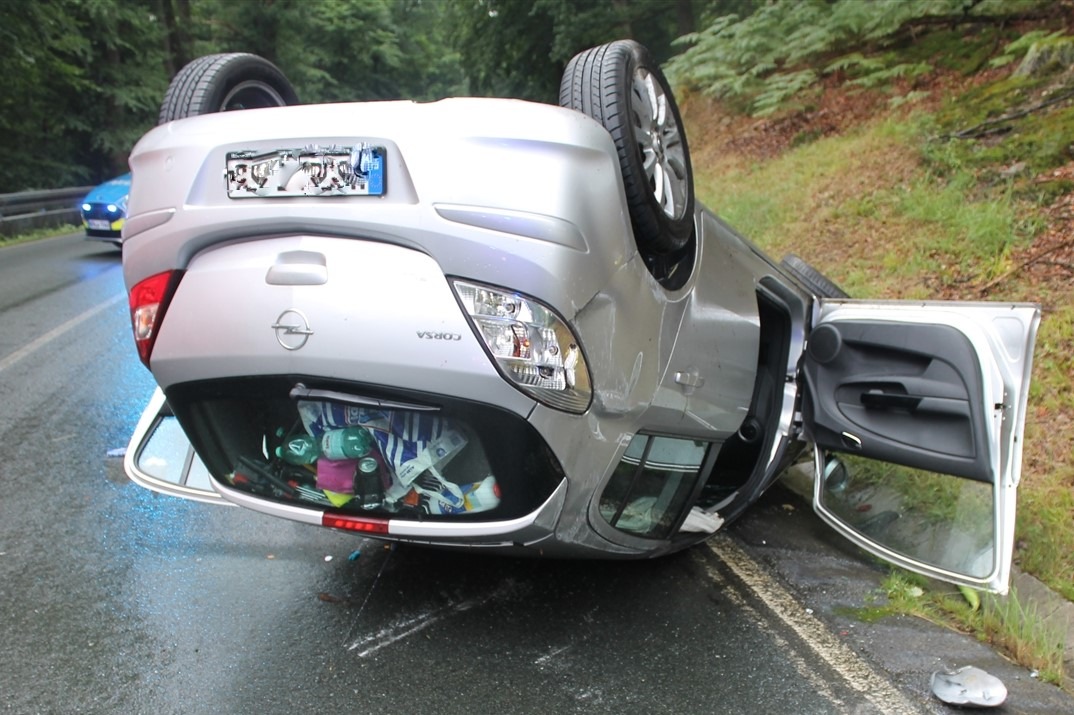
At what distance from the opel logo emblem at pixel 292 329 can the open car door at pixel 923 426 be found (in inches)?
94.8

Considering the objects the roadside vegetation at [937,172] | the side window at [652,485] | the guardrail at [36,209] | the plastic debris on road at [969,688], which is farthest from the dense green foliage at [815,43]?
the guardrail at [36,209]

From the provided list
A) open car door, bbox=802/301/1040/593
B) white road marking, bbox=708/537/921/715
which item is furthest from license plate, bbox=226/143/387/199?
open car door, bbox=802/301/1040/593

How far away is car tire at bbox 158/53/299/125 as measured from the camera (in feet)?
9.68

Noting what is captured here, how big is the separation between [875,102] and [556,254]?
9.82 m

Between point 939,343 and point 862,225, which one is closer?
point 939,343

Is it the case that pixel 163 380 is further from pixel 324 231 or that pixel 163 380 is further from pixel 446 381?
pixel 446 381

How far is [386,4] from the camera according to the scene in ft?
130

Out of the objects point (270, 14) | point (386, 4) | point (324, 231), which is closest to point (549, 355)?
point (324, 231)

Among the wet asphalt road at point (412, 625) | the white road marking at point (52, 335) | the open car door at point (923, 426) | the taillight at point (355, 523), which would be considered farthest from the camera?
the white road marking at point (52, 335)

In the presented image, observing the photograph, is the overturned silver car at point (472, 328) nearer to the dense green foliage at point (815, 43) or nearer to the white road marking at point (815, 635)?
the white road marking at point (815, 635)

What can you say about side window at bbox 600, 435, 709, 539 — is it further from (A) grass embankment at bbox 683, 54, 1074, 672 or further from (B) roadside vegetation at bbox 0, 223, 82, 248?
(B) roadside vegetation at bbox 0, 223, 82, 248

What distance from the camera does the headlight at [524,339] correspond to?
232 centimetres

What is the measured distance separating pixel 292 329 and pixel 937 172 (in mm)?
7097

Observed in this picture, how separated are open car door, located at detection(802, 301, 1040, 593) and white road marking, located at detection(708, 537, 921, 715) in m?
0.43
